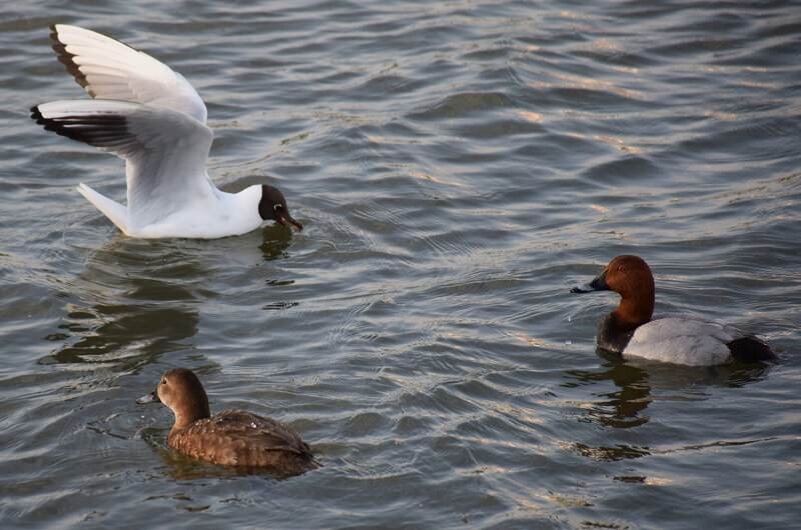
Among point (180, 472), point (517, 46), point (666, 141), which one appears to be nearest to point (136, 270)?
point (180, 472)

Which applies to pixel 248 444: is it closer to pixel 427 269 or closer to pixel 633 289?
pixel 633 289

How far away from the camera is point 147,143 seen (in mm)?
10766

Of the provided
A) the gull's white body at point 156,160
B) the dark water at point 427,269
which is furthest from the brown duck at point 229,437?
the gull's white body at point 156,160

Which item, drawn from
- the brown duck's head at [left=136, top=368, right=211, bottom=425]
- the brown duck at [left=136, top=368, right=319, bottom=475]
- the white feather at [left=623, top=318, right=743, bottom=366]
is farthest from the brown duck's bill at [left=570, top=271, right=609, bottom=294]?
the brown duck's head at [left=136, top=368, right=211, bottom=425]

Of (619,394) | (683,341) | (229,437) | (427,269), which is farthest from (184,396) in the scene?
(683,341)

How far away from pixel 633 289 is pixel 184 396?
3.45 meters

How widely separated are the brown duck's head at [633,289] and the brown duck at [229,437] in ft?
9.90

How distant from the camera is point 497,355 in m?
8.95

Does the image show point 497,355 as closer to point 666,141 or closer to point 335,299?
point 335,299

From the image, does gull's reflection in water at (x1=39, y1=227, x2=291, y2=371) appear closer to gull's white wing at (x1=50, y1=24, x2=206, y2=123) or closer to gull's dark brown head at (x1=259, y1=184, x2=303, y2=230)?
gull's dark brown head at (x1=259, y1=184, x2=303, y2=230)

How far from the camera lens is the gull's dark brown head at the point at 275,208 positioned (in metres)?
11.3

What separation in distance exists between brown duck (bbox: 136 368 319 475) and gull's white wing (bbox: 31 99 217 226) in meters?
2.81

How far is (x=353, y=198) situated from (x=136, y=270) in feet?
7.09

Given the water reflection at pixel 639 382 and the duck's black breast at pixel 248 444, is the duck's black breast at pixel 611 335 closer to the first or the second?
the water reflection at pixel 639 382
